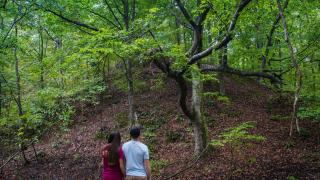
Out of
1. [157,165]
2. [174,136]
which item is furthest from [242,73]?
[174,136]

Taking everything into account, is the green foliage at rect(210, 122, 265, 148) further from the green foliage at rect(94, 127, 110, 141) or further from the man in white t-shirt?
the green foliage at rect(94, 127, 110, 141)

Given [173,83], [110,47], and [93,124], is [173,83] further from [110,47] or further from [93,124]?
[110,47]

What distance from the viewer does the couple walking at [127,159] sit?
206 inches

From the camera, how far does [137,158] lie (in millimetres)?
5227

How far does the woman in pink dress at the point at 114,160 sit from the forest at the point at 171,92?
217cm

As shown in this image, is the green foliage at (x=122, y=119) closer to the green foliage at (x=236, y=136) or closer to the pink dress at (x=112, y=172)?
the green foliage at (x=236, y=136)

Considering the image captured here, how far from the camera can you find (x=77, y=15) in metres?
12.5

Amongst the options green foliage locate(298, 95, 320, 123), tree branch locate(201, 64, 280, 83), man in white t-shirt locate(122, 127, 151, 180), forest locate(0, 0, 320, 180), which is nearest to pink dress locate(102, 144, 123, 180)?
man in white t-shirt locate(122, 127, 151, 180)

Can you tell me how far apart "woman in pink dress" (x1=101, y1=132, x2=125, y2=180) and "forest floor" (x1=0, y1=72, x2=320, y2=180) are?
4.94 meters

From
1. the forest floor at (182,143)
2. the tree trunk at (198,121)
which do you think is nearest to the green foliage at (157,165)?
the forest floor at (182,143)

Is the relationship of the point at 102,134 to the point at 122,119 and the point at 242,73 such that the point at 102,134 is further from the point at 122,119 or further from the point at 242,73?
the point at 242,73

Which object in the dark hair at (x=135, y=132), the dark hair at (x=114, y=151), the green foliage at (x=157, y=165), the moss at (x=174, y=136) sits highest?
the dark hair at (x=135, y=132)

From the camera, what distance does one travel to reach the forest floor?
1009 centimetres

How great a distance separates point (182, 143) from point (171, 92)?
7.03m
